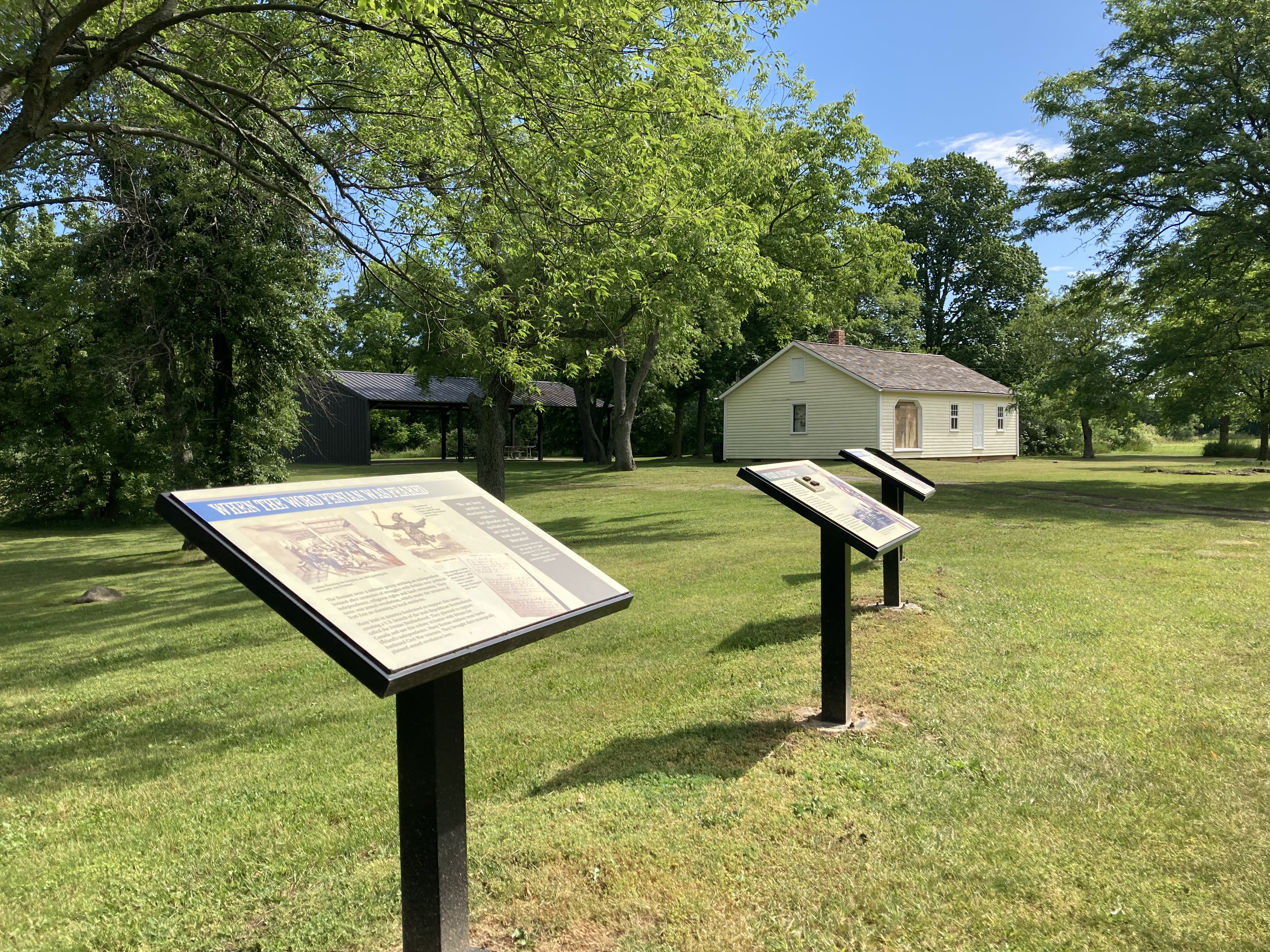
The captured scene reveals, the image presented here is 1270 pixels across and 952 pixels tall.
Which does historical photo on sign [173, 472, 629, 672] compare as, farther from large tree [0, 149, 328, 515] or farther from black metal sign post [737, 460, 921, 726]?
large tree [0, 149, 328, 515]

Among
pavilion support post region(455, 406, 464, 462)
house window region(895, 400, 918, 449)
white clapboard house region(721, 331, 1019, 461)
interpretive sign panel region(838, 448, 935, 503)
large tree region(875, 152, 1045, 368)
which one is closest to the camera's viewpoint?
interpretive sign panel region(838, 448, 935, 503)

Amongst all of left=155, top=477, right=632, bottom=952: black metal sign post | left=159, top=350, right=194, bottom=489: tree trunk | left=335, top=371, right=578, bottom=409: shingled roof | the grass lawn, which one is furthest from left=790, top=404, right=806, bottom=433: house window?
left=155, top=477, right=632, bottom=952: black metal sign post

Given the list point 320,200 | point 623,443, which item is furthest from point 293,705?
point 623,443

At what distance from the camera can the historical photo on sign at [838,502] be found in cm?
479

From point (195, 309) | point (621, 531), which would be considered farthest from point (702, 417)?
point (195, 309)

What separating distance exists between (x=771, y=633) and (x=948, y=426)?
33089 millimetres

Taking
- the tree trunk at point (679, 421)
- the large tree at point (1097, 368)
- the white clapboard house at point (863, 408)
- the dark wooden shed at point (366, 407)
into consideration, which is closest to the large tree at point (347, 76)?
the large tree at point (1097, 368)

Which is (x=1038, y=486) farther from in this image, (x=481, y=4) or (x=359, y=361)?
(x=359, y=361)

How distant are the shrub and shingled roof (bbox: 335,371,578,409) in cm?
3422

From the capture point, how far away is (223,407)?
51.7 feet

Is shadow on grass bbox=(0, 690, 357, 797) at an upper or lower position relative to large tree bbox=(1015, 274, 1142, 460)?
lower

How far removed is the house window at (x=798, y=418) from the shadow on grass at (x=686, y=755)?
109 ft

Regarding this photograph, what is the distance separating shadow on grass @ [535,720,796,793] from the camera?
446 centimetres

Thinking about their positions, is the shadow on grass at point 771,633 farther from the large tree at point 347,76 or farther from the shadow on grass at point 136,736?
the large tree at point 347,76
